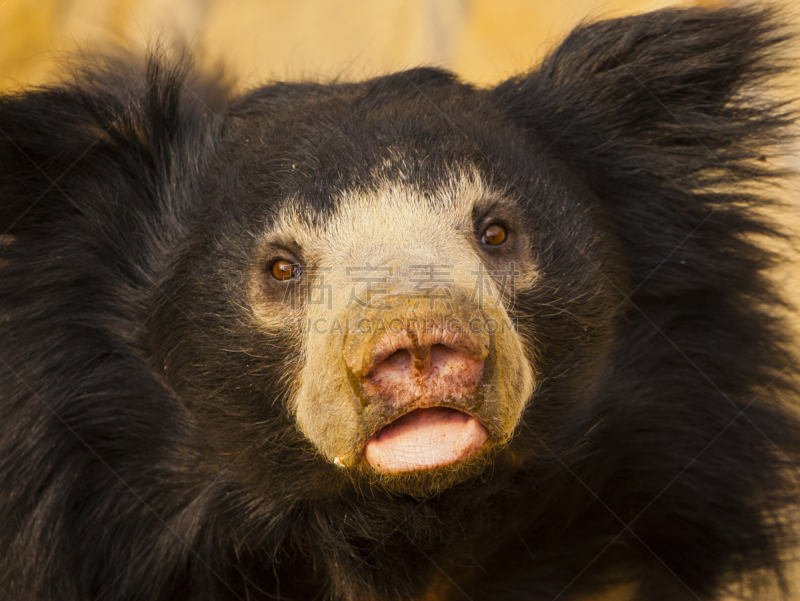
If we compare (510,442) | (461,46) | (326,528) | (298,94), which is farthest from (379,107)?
(461,46)

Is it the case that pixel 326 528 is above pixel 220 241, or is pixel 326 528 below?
below

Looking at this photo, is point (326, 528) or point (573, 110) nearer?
point (326, 528)

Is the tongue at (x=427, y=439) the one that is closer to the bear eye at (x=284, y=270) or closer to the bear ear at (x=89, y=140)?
the bear eye at (x=284, y=270)

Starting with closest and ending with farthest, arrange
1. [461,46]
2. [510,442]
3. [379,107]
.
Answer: [510,442] → [379,107] → [461,46]

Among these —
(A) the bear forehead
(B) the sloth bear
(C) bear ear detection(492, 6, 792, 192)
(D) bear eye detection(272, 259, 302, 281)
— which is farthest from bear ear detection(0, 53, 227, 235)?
(C) bear ear detection(492, 6, 792, 192)

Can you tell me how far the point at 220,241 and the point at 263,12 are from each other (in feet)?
13.6

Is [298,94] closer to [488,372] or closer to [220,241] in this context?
[220,241]

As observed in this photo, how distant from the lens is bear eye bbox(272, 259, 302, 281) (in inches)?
115

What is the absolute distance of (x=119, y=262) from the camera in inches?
128

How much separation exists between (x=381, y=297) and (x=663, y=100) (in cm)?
168

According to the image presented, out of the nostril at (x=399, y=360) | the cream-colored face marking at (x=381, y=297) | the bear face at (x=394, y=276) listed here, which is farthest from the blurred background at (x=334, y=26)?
the nostril at (x=399, y=360)

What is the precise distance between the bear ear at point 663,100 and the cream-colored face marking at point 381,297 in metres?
0.60

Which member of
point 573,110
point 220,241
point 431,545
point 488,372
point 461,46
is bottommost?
point 431,545

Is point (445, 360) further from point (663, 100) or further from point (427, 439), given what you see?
point (663, 100)
